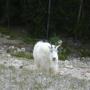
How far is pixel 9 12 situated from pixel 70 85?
29.4 meters

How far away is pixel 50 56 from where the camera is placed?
623 inches

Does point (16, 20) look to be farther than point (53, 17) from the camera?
Yes

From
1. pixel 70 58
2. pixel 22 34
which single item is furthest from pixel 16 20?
pixel 70 58

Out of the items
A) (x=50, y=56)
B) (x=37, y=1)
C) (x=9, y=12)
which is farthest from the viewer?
(x=9, y=12)

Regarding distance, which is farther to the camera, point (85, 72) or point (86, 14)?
point (86, 14)

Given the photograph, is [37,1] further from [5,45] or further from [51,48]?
[51,48]

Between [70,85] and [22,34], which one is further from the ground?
[70,85]

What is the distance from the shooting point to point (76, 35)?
3366cm

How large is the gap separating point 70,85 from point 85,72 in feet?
35.0

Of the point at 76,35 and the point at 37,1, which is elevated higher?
the point at 37,1

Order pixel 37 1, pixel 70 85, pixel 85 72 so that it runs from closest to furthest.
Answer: pixel 70 85
pixel 85 72
pixel 37 1

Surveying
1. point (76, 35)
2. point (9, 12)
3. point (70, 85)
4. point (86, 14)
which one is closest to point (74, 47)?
point (76, 35)

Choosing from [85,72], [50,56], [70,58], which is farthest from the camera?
[70,58]

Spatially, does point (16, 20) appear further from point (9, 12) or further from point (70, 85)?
point (70, 85)
